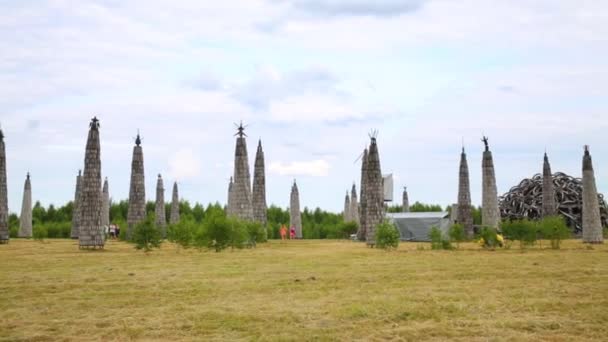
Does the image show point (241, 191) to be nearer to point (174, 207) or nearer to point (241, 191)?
point (241, 191)

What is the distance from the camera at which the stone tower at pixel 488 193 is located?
37.7m

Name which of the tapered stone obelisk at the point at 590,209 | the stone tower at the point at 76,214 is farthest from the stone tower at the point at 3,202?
the tapered stone obelisk at the point at 590,209

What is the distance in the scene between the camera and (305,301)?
39.0 ft

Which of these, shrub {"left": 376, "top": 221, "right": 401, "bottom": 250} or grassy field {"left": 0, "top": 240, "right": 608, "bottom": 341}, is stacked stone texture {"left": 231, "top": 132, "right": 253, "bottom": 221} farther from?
grassy field {"left": 0, "top": 240, "right": 608, "bottom": 341}

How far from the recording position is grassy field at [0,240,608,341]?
929 cm

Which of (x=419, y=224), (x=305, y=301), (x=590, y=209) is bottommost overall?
(x=305, y=301)

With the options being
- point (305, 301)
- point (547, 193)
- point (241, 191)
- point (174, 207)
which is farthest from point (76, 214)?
point (305, 301)

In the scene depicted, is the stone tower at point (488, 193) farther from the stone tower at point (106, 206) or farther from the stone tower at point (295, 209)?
the stone tower at point (106, 206)

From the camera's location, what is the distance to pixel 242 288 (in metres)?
13.8

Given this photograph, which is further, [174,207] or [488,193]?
[174,207]

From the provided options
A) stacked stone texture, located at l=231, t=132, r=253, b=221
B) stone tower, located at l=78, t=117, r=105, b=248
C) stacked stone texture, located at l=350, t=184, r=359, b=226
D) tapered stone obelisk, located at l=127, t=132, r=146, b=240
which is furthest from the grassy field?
stacked stone texture, located at l=350, t=184, r=359, b=226

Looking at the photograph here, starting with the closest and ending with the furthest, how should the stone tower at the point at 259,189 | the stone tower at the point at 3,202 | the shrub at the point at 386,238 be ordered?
the shrub at the point at 386,238 → the stone tower at the point at 3,202 → the stone tower at the point at 259,189

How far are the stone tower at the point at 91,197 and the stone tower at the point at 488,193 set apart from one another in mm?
20904

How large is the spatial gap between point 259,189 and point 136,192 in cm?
765
